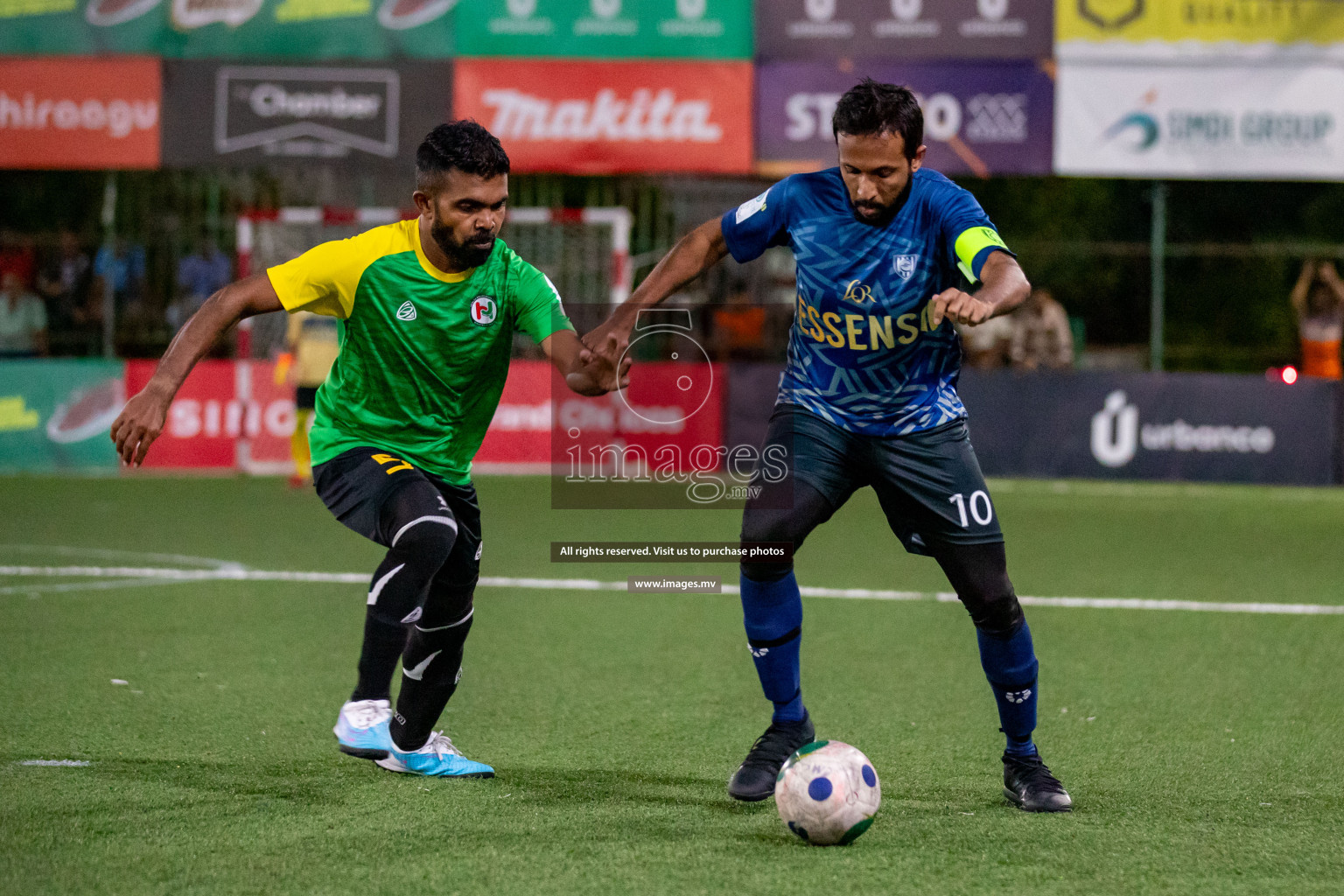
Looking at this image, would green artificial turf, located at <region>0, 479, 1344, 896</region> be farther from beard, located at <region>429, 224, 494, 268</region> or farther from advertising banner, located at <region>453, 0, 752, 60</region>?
advertising banner, located at <region>453, 0, 752, 60</region>

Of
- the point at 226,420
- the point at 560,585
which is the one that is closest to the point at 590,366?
the point at 560,585

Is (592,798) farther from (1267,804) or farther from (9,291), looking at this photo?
(9,291)

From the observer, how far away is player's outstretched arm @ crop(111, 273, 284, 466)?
4457 mm

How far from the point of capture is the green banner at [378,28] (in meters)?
16.0

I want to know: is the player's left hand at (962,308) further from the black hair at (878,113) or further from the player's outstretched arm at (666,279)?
the player's outstretched arm at (666,279)

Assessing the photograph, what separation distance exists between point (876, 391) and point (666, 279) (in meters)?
0.71

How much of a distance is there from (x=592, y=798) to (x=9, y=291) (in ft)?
46.2

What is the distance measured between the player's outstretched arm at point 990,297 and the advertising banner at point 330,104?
1235cm

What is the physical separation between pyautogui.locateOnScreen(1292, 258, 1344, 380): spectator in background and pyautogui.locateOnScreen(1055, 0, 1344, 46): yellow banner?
97.9 inches

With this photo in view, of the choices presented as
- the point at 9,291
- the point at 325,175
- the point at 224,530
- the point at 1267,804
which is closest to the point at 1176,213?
the point at 325,175

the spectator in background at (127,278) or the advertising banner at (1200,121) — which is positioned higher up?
the advertising banner at (1200,121)

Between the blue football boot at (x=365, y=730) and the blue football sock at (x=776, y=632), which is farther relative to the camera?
the blue football sock at (x=776, y=632)

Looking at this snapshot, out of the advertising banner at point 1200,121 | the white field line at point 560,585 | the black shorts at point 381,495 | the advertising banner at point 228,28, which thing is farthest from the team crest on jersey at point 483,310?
the advertising banner at point 1200,121

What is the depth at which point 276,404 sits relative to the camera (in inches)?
639
